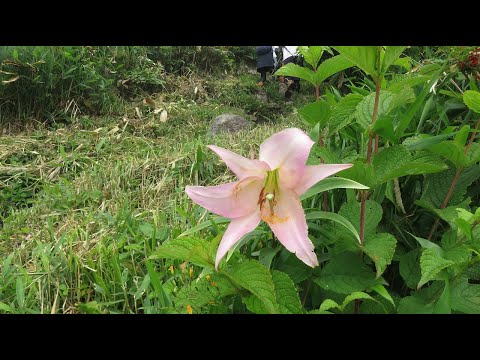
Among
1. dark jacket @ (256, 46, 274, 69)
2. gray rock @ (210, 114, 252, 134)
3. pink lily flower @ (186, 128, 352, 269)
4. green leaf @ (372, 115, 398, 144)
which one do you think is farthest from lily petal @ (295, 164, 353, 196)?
dark jacket @ (256, 46, 274, 69)

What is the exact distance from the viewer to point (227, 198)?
1.21 ft

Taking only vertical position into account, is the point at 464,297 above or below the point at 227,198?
below

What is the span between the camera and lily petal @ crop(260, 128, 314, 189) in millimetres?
344

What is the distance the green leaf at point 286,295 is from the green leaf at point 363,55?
0.21m

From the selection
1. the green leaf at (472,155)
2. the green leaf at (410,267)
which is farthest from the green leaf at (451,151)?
the green leaf at (410,267)

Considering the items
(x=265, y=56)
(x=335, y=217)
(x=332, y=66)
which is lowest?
(x=265, y=56)

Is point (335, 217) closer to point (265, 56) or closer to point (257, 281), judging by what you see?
point (257, 281)

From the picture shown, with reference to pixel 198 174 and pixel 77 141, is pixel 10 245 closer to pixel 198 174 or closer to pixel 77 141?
pixel 198 174

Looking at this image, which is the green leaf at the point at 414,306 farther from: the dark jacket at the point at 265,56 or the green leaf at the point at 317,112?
the dark jacket at the point at 265,56

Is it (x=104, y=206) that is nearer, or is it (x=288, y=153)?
(x=288, y=153)

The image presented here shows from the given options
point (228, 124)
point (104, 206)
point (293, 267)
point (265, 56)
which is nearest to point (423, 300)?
point (293, 267)

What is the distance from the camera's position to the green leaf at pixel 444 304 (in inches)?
15.5

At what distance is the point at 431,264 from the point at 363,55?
7.8 inches

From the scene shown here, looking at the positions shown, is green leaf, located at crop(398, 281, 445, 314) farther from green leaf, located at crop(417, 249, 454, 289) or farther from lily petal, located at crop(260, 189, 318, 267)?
lily petal, located at crop(260, 189, 318, 267)
